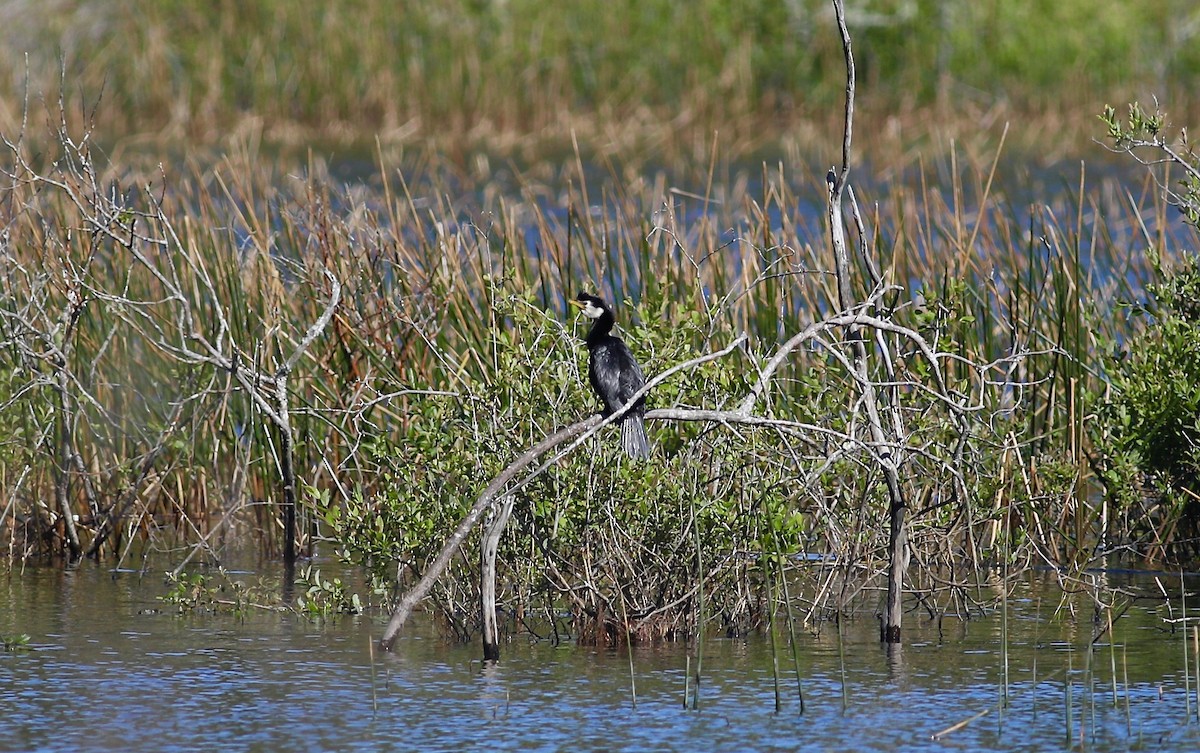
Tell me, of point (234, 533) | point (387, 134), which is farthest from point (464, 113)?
point (234, 533)

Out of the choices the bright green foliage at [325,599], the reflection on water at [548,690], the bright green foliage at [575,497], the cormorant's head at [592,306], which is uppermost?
the cormorant's head at [592,306]

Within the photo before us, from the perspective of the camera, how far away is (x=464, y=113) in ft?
77.3

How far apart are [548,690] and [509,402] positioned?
1118 mm

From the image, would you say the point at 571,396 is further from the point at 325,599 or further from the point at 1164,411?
the point at 1164,411

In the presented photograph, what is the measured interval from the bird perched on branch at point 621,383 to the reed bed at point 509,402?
3.7 inches

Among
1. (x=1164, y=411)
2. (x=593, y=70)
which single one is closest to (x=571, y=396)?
(x=1164, y=411)

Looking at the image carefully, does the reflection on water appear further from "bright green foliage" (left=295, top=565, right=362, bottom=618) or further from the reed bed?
the reed bed

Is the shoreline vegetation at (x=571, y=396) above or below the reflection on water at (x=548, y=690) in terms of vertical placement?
above

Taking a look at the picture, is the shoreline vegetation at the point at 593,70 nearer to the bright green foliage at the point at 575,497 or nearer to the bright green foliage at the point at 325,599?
the bright green foliage at the point at 325,599

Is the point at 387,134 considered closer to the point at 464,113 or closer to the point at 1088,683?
the point at 464,113

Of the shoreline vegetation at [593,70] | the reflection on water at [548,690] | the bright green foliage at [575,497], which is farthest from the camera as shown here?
the shoreline vegetation at [593,70]

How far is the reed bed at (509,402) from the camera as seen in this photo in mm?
6223

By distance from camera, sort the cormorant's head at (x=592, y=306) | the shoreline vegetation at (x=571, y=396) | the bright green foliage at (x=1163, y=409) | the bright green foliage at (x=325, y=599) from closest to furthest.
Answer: the shoreline vegetation at (x=571, y=396), the bright green foliage at (x=325, y=599), the cormorant's head at (x=592, y=306), the bright green foliage at (x=1163, y=409)

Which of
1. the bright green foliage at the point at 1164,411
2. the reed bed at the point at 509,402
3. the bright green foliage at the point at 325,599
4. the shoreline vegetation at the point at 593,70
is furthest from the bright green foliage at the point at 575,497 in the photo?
the shoreline vegetation at the point at 593,70
